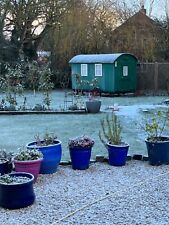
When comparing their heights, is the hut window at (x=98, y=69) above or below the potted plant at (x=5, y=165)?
above

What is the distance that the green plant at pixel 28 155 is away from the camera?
4.39 m

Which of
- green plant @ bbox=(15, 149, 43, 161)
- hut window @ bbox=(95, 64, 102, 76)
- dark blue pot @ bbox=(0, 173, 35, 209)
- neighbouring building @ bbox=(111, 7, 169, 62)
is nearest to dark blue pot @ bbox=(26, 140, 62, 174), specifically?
green plant @ bbox=(15, 149, 43, 161)

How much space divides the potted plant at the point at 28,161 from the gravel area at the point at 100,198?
205 mm

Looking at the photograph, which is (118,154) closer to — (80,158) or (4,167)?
(80,158)

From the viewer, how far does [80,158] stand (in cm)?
497

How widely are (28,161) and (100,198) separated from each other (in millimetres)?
963

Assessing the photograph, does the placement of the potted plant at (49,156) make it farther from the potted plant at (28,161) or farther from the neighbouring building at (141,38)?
the neighbouring building at (141,38)

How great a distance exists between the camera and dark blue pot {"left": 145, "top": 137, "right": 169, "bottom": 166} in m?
5.13

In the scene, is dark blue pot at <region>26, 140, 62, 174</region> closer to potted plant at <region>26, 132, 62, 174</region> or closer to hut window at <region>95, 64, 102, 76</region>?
potted plant at <region>26, 132, 62, 174</region>

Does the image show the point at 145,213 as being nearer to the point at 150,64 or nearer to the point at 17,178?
the point at 17,178

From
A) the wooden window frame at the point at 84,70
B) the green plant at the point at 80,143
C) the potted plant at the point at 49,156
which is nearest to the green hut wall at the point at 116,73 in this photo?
the wooden window frame at the point at 84,70

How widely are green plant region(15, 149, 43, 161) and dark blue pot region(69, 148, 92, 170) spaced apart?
611 mm

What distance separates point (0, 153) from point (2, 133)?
3336 millimetres

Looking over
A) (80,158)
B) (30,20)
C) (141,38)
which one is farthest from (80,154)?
(30,20)
